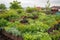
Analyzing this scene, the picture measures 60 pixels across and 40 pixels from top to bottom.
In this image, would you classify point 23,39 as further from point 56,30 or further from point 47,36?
point 56,30

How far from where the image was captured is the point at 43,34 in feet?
16.6

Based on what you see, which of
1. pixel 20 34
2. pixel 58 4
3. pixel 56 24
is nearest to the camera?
pixel 20 34

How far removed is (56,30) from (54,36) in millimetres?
530

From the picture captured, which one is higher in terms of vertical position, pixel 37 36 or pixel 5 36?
pixel 37 36

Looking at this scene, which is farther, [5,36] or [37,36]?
[5,36]

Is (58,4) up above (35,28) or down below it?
below

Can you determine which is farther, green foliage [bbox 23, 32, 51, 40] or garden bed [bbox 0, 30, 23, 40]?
garden bed [bbox 0, 30, 23, 40]

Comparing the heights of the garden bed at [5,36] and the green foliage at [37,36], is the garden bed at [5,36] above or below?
below

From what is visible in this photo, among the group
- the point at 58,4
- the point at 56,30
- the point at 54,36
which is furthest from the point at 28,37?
the point at 58,4

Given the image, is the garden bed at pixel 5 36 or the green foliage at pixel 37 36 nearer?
the green foliage at pixel 37 36

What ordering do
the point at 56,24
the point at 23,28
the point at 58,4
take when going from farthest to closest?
the point at 58,4 < the point at 56,24 < the point at 23,28

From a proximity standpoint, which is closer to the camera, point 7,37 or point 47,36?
point 47,36

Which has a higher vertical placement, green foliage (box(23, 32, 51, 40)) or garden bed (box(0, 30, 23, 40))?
green foliage (box(23, 32, 51, 40))

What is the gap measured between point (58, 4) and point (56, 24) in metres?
5.86
